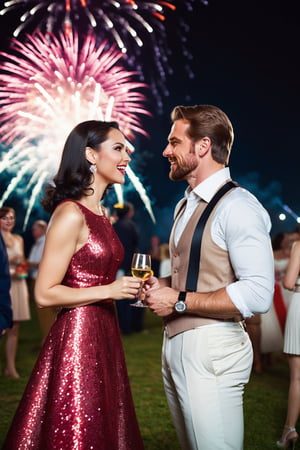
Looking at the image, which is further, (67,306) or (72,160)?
(72,160)

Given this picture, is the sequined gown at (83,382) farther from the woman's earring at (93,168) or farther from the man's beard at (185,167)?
A: the man's beard at (185,167)

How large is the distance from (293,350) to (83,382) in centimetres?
225

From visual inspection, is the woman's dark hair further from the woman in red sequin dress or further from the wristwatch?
the wristwatch

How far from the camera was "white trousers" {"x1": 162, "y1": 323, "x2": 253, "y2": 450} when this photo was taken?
7.33ft

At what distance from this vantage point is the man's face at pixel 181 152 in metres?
2.46

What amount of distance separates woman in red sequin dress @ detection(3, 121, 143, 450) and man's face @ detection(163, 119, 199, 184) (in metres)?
0.38

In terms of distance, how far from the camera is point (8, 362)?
6.11 meters

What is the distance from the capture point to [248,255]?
216 cm

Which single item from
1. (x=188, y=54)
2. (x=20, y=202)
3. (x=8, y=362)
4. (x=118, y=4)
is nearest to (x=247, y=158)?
(x=188, y=54)

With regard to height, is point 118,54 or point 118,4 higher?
point 118,4

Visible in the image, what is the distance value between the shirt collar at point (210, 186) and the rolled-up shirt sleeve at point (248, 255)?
15 cm

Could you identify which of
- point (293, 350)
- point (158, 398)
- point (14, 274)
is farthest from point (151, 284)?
point (14, 274)

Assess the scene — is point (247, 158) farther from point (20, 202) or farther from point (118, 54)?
point (118, 54)

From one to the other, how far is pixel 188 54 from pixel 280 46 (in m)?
7.11
